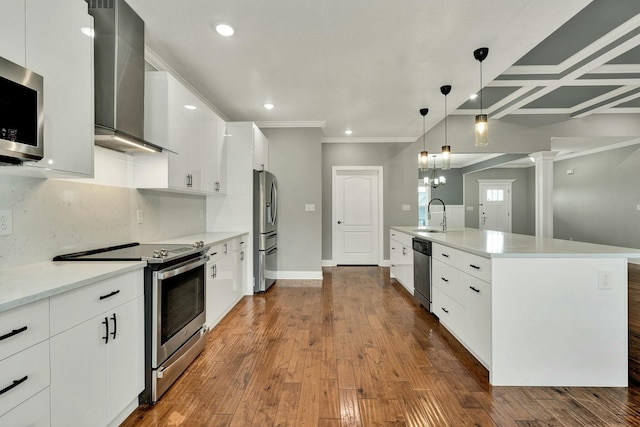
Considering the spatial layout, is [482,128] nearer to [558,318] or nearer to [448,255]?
[448,255]

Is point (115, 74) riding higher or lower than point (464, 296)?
higher

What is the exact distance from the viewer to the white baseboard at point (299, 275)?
4820 millimetres

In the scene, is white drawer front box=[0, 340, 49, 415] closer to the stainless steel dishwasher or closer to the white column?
the stainless steel dishwasher

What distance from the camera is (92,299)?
4.38 feet

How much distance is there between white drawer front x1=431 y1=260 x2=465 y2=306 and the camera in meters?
2.39

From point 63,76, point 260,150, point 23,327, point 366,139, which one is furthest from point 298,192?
point 23,327

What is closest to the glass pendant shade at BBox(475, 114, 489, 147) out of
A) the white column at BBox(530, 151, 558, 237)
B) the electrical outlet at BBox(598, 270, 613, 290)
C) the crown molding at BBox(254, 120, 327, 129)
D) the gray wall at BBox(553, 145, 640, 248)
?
the electrical outlet at BBox(598, 270, 613, 290)

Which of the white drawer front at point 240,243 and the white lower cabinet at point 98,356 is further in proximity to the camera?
the white drawer front at point 240,243

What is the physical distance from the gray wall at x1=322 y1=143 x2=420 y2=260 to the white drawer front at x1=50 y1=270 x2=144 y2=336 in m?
4.59

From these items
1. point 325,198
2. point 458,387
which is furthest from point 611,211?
point 458,387

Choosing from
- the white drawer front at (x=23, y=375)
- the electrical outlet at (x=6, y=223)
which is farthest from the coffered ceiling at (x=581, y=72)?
the electrical outlet at (x=6, y=223)

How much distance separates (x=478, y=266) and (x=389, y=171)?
4.11 metres

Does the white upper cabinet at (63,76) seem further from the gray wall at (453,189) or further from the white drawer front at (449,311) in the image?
the gray wall at (453,189)

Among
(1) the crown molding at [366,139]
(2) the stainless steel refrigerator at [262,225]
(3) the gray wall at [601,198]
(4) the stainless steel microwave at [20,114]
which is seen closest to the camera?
(4) the stainless steel microwave at [20,114]
